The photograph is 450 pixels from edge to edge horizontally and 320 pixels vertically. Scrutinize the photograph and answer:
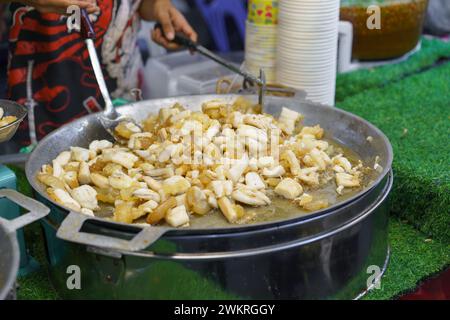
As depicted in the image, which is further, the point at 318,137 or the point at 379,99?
the point at 379,99

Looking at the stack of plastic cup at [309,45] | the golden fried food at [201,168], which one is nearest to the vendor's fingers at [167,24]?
the stack of plastic cup at [309,45]

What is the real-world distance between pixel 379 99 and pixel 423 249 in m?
0.86

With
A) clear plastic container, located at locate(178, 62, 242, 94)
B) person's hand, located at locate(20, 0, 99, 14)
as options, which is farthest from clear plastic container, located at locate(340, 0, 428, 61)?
person's hand, located at locate(20, 0, 99, 14)

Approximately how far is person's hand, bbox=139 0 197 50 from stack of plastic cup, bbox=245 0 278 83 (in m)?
0.22

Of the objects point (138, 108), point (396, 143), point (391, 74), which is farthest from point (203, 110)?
point (391, 74)

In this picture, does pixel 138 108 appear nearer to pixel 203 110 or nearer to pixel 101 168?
pixel 203 110

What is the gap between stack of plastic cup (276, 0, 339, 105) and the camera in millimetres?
2043

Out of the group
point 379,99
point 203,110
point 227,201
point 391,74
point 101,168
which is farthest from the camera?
point 391,74

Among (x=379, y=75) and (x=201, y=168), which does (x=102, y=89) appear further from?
(x=379, y=75)

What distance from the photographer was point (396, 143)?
6.17 ft

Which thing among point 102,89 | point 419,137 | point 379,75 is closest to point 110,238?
point 102,89

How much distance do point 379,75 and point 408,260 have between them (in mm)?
1206

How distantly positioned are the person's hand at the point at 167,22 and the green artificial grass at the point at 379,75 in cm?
69

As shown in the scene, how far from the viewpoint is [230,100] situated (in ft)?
6.05
